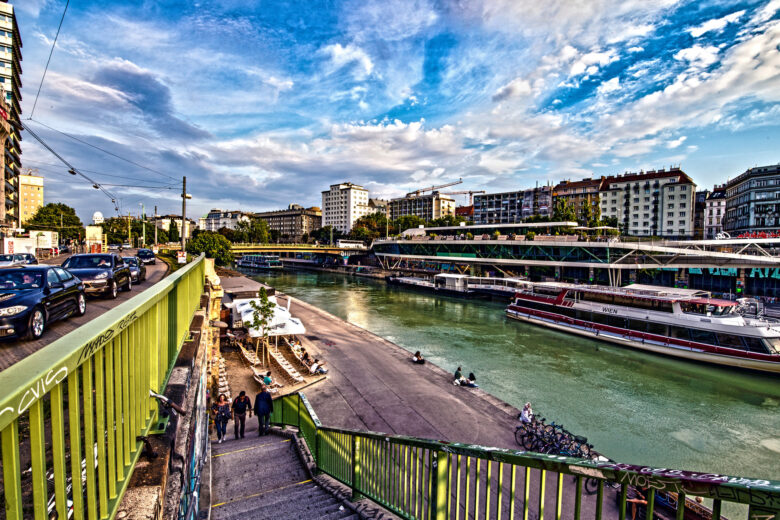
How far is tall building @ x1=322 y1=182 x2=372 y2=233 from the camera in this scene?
158 meters

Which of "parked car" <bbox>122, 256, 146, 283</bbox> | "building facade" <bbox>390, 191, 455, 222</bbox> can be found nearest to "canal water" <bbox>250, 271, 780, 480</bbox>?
"parked car" <bbox>122, 256, 146, 283</bbox>

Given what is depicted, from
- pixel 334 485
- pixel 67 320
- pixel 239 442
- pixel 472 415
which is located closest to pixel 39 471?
pixel 334 485

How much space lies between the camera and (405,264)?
8825cm

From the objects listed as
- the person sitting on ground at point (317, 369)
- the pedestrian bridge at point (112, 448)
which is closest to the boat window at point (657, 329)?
the person sitting on ground at point (317, 369)

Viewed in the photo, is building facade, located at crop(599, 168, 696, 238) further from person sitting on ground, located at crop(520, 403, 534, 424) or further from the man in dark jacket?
the man in dark jacket

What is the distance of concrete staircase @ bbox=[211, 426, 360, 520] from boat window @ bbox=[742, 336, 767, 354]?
87.8 feet

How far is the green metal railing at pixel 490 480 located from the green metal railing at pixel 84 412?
2.10m

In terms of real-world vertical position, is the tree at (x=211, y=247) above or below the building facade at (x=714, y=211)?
below

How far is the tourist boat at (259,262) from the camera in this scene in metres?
104

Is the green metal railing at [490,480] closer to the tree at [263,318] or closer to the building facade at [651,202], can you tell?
the tree at [263,318]

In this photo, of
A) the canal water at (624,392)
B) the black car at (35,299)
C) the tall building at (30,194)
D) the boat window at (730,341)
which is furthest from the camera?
the tall building at (30,194)

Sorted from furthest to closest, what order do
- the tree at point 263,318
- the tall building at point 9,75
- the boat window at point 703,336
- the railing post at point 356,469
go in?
the tall building at point 9,75 < the boat window at point 703,336 < the tree at point 263,318 < the railing post at point 356,469

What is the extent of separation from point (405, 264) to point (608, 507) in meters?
79.4

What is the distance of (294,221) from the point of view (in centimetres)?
17088
